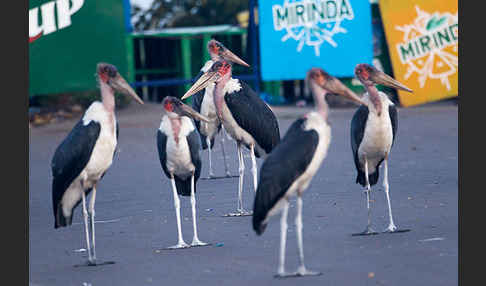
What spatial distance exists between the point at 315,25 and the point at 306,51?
63 cm

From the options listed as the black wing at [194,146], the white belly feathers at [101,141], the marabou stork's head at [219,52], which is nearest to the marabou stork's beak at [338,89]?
the black wing at [194,146]

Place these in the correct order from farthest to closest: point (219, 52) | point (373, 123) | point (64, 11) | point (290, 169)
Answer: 1. point (64, 11)
2. point (219, 52)
3. point (373, 123)
4. point (290, 169)

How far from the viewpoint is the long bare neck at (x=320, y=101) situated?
600cm

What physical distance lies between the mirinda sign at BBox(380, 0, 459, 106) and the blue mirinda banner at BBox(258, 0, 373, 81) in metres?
0.76

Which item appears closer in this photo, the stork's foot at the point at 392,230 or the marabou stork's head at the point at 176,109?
the marabou stork's head at the point at 176,109

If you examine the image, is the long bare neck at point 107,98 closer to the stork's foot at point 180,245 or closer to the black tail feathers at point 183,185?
the black tail feathers at point 183,185

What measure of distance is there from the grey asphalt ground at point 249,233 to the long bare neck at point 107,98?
1.22 metres

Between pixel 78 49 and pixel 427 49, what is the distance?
759 centimetres

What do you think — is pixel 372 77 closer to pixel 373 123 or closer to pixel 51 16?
pixel 373 123

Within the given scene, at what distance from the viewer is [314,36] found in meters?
19.5

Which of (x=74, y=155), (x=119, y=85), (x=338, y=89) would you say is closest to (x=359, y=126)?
(x=338, y=89)

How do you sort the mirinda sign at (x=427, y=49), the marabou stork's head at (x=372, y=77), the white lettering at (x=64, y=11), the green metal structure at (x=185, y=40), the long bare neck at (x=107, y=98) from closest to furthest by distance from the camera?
the long bare neck at (x=107, y=98) → the marabou stork's head at (x=372, y=77) → the white lettering at (x=64, y=11) → the mirinda sign at (x=427, y=49) → the green metal structure at (x=185, y=40)

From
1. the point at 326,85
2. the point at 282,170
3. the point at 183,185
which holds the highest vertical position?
the point at 326,85

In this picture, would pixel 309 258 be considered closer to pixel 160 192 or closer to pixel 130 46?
pixel 160 192
